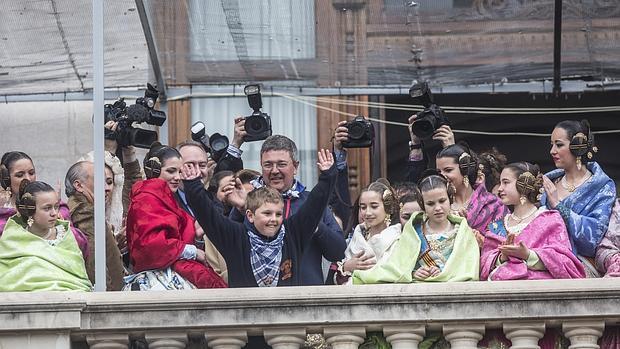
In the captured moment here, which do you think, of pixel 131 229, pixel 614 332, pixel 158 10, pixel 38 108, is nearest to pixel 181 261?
pixel 131 229

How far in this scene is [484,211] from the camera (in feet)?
41.0

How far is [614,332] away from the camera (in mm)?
11203

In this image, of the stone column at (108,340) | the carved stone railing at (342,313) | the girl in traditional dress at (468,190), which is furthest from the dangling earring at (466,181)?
the stone column at (108,340)

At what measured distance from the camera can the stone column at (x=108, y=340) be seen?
36.8ft

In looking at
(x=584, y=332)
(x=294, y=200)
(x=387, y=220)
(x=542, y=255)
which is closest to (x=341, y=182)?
(x=387, y=220)

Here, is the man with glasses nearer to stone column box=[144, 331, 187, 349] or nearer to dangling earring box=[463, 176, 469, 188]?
dangling earring box=[463, 176, 469, 188]

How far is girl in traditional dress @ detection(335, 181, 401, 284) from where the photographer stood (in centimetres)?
1229

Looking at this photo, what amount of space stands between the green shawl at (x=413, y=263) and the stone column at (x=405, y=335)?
32 centimetres

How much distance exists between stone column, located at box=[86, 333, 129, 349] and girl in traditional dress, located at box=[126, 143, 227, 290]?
0.68m

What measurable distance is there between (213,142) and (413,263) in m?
2.86

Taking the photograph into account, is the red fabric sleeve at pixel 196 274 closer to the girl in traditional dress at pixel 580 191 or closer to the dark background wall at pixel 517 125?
the girl in traditional dress at pixel 580 191

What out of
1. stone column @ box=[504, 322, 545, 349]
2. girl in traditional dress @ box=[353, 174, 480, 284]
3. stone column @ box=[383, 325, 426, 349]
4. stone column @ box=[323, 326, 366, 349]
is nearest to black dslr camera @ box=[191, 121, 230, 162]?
girl in traditional dress @ box=[353, 174, 480, 284]

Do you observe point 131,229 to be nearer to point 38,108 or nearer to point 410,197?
point 410,197

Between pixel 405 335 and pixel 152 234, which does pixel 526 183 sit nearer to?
pixel 405 335
